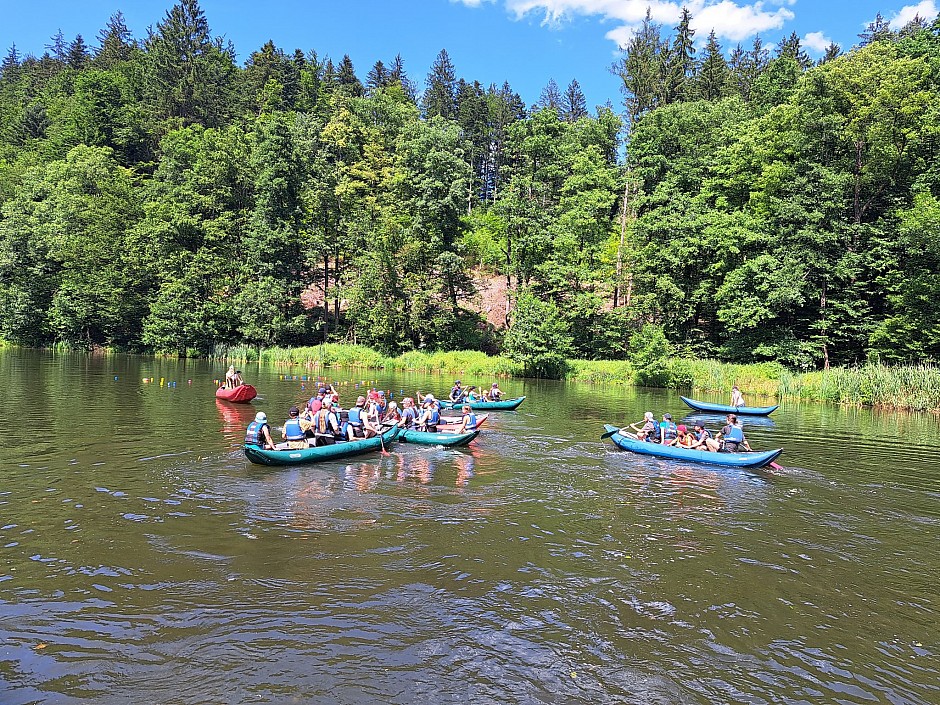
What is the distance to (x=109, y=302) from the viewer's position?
2205 inches

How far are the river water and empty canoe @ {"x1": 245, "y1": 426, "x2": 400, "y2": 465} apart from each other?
1.11ft

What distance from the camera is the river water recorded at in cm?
684

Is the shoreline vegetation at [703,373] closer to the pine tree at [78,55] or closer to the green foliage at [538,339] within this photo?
the green foliage at [538,339]

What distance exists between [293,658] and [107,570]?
402 centimetres

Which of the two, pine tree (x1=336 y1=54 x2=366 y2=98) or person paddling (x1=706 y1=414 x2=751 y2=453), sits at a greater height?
pine tree (x1=336 y1=54 x2=366 y2=98)

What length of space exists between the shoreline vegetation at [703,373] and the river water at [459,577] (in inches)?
516

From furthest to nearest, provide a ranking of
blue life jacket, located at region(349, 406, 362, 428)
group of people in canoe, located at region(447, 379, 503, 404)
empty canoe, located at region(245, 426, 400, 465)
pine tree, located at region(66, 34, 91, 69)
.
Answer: pine tree, located at region(66, 34, 91, 69)
group of people in canoe, located at region(447, 379, 503, 404)
blue life jacket, located at region(349, 406, 362, 428)
empty canoe, located at region(245, 426, 400, 465)

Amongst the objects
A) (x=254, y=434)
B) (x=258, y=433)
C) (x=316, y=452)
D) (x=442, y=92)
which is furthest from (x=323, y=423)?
(x=442, y=92)

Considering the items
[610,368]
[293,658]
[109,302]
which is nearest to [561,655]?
[293,658]

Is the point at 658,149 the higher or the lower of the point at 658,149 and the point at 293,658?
the higher

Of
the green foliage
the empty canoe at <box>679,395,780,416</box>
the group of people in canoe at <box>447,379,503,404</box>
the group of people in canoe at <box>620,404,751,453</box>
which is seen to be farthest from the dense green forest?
Answer: the group of people in canoe at <box>620,404,751,453</box>

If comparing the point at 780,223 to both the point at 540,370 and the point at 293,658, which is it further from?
the point at 293,658

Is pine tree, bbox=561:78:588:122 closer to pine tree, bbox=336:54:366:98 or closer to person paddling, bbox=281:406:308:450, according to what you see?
pine tree, bbox=336:54:366:98

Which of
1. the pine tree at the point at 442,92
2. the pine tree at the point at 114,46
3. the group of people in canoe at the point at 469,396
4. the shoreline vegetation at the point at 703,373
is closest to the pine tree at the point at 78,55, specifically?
the pine tree at the point at 114,46
